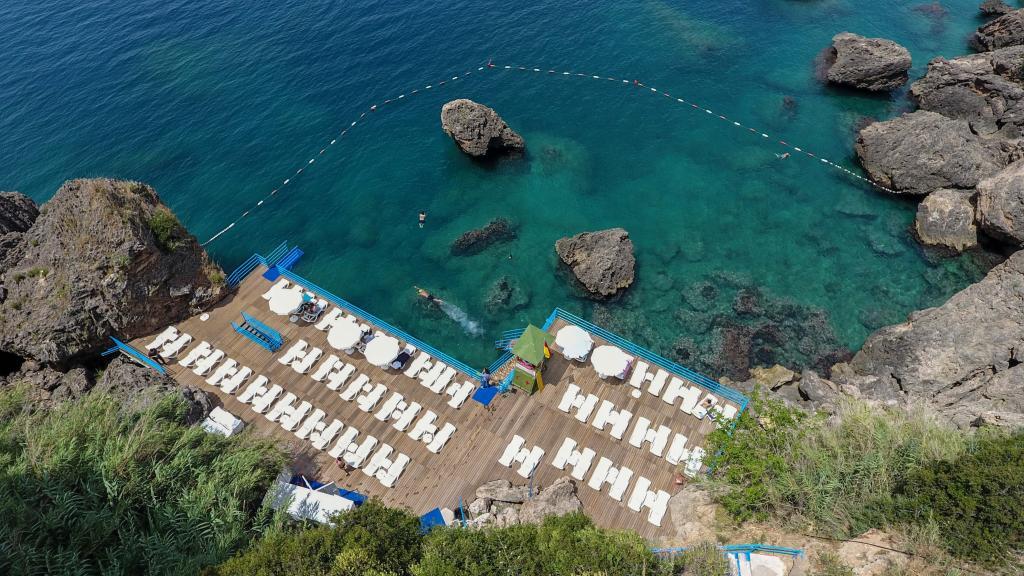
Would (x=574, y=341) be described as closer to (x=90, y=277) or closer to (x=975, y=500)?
(x=975, y=500)

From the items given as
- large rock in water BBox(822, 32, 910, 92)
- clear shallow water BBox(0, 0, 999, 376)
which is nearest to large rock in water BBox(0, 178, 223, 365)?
clear shallow water BBox(0, 0, 999, 376)

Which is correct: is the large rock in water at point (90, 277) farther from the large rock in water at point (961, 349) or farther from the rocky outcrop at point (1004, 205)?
the rocky outcrop at point (1004, 205)

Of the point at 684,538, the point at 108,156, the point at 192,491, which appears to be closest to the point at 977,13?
the point at 684,538

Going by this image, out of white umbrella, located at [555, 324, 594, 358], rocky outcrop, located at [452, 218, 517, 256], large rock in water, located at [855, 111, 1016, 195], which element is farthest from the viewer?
rocky outcrop, located at [452, 218, 517, 256]

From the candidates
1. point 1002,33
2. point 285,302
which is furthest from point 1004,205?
point 285,302

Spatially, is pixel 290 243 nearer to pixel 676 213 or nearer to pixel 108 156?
pixel 108 156

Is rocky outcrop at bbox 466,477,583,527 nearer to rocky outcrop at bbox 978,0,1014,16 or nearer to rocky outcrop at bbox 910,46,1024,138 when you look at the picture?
rocky outcrop at bbox 910,46,1024,138

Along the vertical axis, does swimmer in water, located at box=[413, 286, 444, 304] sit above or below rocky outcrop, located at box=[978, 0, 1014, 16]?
below
